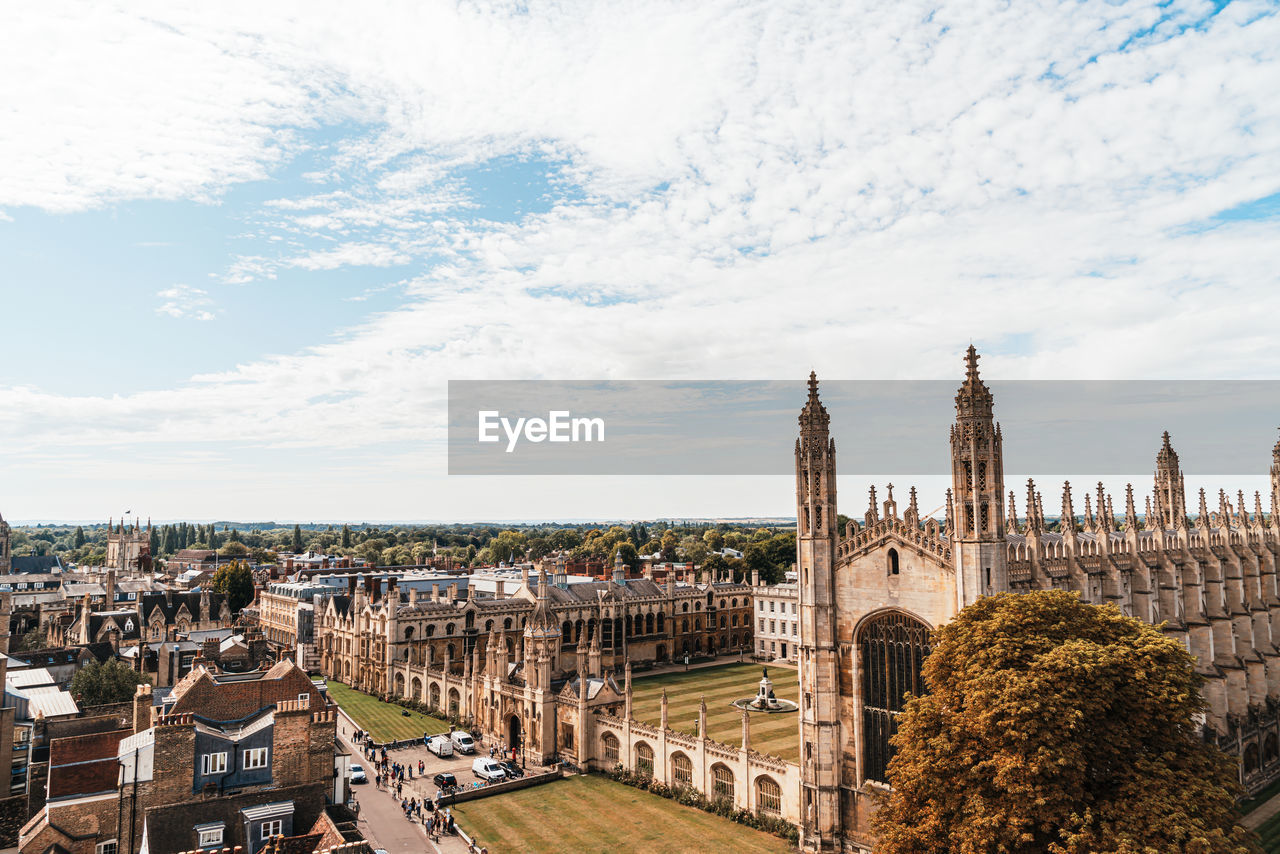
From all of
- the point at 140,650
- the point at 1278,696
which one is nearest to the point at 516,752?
the point at 140,650

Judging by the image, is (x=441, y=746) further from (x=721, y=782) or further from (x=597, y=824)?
(x=721, y=782)

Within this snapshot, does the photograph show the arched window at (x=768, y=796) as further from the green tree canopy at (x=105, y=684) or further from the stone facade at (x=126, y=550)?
the stone facade at (x=126, y=550)

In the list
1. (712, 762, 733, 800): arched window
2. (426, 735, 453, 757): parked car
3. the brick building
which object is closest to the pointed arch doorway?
(426, 735, 453, 757): parked car

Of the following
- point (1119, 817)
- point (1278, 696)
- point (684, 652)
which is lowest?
point (684, 652)

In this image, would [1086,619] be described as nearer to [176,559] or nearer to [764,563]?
[764,563]

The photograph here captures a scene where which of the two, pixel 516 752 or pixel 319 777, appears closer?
pixel 319 777

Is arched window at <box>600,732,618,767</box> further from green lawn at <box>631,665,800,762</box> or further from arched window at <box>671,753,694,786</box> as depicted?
green lawn at <box>631,665,800,762</box>
